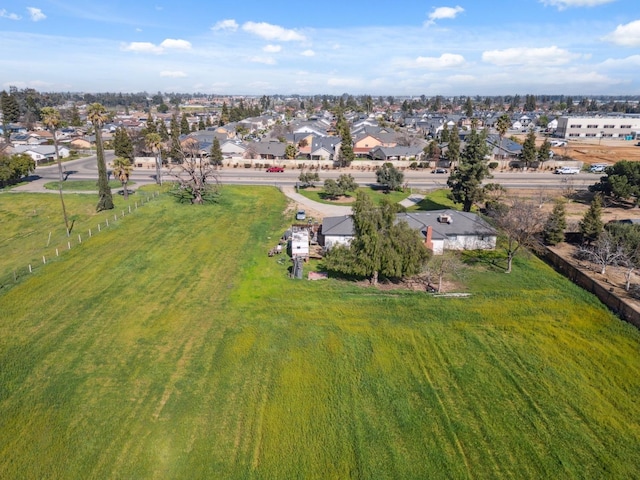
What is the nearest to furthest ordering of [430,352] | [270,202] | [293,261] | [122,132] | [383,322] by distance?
[430,352] < [383,322] < [293,261] < [270,202] < [122,132]

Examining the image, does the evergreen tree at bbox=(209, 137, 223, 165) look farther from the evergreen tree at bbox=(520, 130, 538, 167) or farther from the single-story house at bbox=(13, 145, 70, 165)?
the evergreen tree at bbox=(520, 130, 538, 167)

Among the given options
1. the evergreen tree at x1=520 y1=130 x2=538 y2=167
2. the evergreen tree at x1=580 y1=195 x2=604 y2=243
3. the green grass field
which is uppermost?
the evergreen tree at x1=520 y1=130 x2=538 y2=167

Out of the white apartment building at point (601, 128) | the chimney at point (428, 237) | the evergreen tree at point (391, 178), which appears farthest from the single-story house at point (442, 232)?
the white apartment building at point (601, 128)

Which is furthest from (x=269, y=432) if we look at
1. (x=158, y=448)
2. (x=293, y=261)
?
(x=293, y=261)

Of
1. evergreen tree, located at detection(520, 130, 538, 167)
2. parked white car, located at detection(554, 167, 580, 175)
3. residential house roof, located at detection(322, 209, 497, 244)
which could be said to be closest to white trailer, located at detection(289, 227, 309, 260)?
residential house roof, located at detection(322, 209, 497, 244)

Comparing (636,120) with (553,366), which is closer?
(553,366)

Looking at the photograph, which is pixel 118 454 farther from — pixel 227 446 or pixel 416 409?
pixel 416 409

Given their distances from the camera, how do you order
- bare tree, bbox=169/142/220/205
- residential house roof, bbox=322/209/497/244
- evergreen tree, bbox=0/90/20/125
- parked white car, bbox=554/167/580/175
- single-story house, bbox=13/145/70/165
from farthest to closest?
evergreen tree, bbox=0/90/20/125 < single-story house, bbox=13/145/70/165 < parked white car, bbox=554/167/580/175 < bare tree, bbox=169/142/220/205 < residential house roof, bbox=322/209/497/244

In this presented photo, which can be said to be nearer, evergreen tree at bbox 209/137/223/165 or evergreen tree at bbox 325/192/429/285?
evergreen tree at bbox 325/192/429/285
